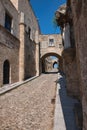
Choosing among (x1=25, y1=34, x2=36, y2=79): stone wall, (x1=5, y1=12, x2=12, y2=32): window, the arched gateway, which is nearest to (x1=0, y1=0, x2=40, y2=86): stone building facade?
(x1=5, y1=12, x2=12, y2=32): window

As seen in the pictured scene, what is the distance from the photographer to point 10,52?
43.6 ft

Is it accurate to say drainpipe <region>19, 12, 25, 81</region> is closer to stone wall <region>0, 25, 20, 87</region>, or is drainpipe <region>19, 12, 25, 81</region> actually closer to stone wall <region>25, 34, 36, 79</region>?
stone wall <region>0, 25, 20, 87</region>

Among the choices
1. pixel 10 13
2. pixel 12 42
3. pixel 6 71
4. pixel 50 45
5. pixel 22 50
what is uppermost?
pixel 10 13

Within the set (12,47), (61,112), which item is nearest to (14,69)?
(12,47)

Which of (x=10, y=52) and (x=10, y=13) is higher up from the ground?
(x=10, y=13)

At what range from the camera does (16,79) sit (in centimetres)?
1474

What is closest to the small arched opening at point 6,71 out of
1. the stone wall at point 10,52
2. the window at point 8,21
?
the stone wall at point 10,52

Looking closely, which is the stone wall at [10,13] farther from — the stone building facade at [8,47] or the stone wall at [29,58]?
the stone wall at [29,58]

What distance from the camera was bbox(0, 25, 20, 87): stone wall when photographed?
11674 mm

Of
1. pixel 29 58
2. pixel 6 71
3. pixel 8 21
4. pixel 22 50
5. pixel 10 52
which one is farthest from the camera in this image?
pixel 29 58

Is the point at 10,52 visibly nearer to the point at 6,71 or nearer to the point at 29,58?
the point at 6,71

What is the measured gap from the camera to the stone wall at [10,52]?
11674mm

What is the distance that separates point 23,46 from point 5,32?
3919 mm

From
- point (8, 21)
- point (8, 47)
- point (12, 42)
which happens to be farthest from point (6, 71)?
point (8, 21)
